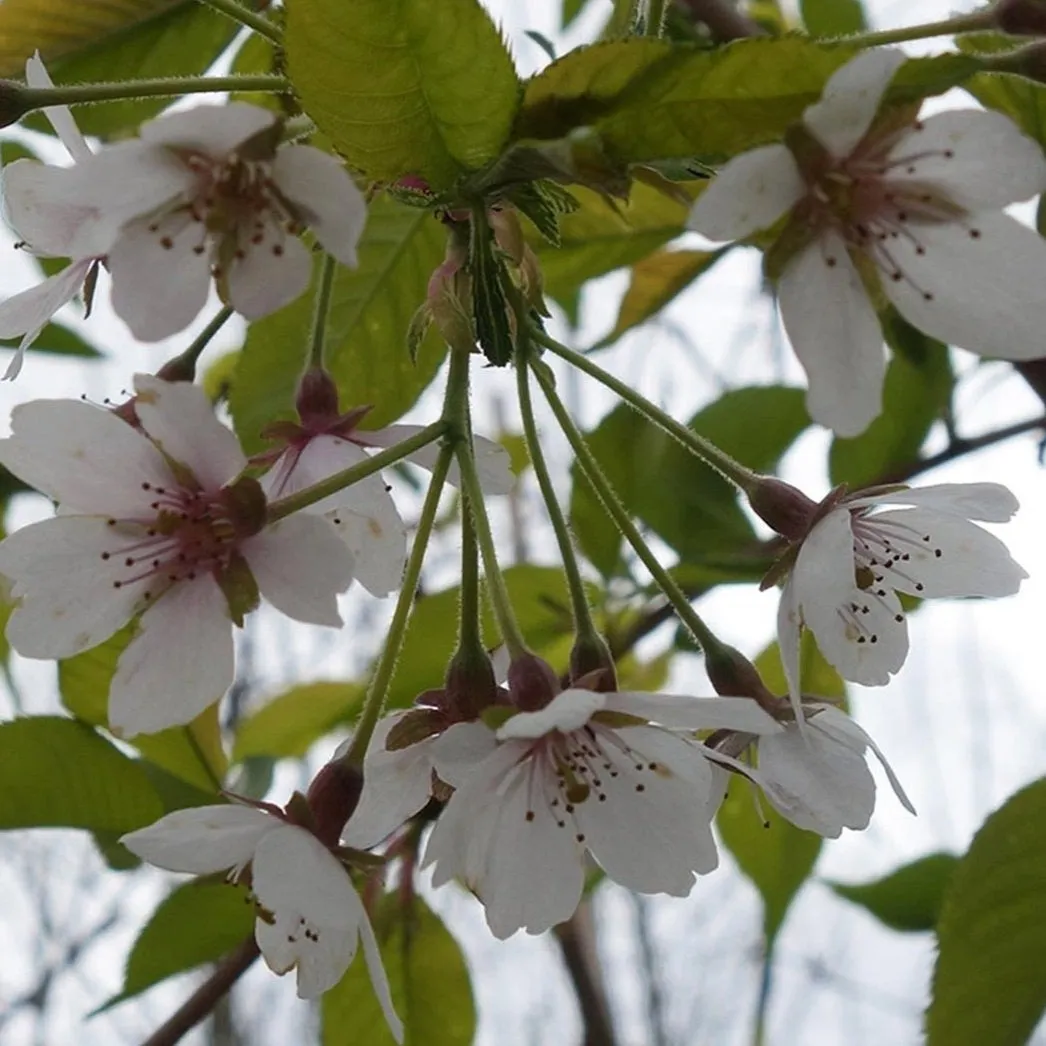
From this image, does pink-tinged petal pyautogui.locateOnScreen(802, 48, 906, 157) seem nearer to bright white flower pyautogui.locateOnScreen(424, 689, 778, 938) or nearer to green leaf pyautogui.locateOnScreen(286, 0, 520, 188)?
green leaf pyautogui.locateOnScreen(286, 0, 520, 188)

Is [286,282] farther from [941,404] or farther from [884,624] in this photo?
[941,404]

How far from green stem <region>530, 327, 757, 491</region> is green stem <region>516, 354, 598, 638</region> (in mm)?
25

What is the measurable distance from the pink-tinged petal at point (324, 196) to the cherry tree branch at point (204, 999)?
1.86ft

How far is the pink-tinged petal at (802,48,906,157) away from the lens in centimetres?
48

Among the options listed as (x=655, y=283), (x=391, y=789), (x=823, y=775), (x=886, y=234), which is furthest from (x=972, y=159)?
(x=655, y=283)

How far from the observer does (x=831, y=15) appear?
1.22 meters

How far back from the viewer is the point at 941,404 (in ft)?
3.80

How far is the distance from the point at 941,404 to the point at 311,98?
30.8 inches

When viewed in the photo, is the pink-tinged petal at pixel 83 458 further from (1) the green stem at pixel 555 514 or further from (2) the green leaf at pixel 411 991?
(2) the green leaf at pixel 411 991

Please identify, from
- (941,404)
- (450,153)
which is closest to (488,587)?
(450,153)

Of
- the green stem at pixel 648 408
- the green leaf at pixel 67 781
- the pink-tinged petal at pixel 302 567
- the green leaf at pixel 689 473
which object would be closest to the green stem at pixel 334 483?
the pink-tinged petal at pixel 302 567

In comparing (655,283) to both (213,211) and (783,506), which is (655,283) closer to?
(783,506)

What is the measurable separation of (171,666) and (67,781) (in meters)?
0.31

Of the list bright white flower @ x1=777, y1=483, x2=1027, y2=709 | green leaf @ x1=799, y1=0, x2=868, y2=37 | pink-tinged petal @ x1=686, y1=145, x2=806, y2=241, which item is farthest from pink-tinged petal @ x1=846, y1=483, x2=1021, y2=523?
green leaf @ x1=799, y1=0, x2=868, y2=37
